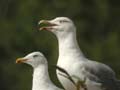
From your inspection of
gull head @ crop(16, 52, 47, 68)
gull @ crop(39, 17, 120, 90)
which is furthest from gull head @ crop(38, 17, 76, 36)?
gull head @ crop(16, 52, 47, 68)

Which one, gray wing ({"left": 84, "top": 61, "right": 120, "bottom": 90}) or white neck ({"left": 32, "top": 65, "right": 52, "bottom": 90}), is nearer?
white neck ({"left": 32, "top": 65, "right": 52, "bottom": 90})

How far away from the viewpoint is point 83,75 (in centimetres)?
877

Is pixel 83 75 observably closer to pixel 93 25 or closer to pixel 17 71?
pixel 17 71

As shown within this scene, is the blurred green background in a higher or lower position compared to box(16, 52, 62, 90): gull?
lower

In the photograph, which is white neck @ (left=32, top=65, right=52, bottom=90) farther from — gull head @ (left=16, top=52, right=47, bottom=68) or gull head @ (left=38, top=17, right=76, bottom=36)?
gull head @ (left=38, top=17, right=76, bottom=36)

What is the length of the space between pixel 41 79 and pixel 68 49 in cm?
56

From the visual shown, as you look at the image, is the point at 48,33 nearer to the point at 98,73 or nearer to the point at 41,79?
the point at 98,73

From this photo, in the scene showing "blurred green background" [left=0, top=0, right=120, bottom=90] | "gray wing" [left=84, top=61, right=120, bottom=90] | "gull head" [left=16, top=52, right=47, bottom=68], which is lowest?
"blurred green background" [left=0, top=0, right=120, bottom=90]

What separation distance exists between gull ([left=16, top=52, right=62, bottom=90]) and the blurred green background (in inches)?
483

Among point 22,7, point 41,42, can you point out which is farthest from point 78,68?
point 22,7

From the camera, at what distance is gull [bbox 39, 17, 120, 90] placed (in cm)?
844

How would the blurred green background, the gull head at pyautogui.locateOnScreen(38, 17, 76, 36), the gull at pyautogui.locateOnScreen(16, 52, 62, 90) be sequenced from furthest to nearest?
1. the blurred green background
2. the gull head at pyautogui.locateOnScreen(38, 17, 76, 36)
3. the gull at pyautogui.locateOnScreen(16, 52, 62, 90)

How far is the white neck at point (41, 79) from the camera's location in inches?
316

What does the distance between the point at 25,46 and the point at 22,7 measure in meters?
2.65
